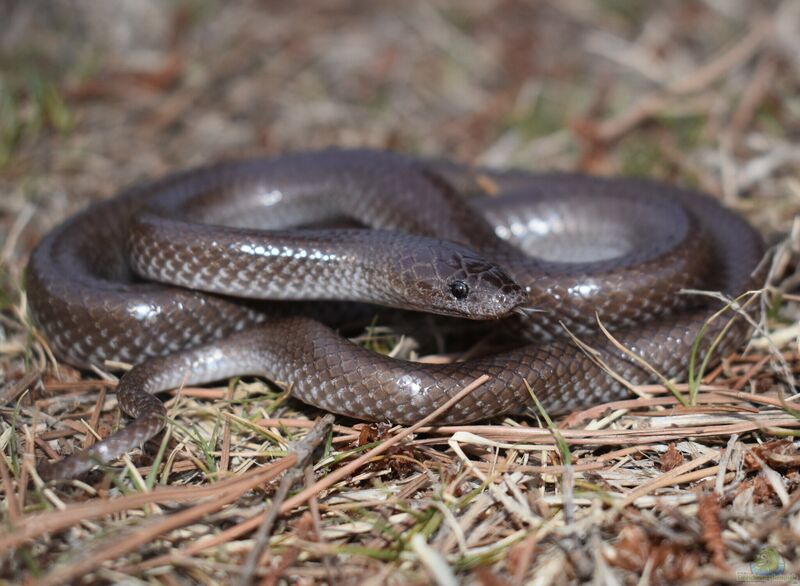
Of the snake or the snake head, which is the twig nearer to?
the snake

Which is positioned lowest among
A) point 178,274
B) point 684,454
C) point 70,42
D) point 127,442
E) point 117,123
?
point 684,454

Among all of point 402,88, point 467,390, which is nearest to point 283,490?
point 467,390

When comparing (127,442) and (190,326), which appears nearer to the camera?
(127,442)

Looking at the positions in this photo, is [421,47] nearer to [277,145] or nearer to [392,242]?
[277,145]

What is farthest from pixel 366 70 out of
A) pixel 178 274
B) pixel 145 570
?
pixel 145 570

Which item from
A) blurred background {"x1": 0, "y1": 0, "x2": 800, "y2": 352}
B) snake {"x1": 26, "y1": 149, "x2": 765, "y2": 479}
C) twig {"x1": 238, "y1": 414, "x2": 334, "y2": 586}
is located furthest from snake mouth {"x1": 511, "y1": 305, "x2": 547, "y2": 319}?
blurred background {"x1": 0, "y1": 0, "x2": 800, "y2": 352}

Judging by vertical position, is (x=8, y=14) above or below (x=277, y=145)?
above
